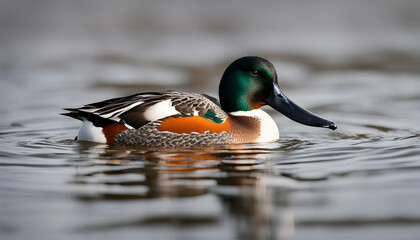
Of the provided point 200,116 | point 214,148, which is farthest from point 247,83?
point 214,148

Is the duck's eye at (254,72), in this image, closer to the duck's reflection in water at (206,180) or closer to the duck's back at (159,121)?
the duck's back at (159,121)

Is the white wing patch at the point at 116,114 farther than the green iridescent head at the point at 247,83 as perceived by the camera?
No

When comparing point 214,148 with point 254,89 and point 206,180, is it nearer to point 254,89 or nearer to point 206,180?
point 254,89

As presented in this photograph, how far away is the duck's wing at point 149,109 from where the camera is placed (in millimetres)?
7871

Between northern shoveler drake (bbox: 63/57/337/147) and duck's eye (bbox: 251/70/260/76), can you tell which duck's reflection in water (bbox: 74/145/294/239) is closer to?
northern shoveler drake (bbox: 63/57/337/147)

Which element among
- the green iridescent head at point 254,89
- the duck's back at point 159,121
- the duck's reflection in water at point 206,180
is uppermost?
the green iridescent head at point 254,89

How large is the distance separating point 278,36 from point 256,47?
1.77 metres

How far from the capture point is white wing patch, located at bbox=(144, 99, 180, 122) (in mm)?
7891

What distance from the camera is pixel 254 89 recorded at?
27.0 ft

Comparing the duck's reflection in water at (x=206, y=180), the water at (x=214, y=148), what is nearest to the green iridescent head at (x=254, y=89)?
the water at (x=214, y=148)

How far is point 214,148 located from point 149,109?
2.82 feet

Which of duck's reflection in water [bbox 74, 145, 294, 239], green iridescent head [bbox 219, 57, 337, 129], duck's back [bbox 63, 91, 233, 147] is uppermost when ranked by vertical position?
green iridescent head [bbox 219, 57, 337, 129]

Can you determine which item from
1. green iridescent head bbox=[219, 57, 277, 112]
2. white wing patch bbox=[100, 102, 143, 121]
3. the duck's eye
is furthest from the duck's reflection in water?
the duck's eye

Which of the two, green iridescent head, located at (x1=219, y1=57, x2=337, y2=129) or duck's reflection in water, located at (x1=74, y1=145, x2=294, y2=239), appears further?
green iridescent head, located at (x1=219, y1=57, x2=337, y2=129)
